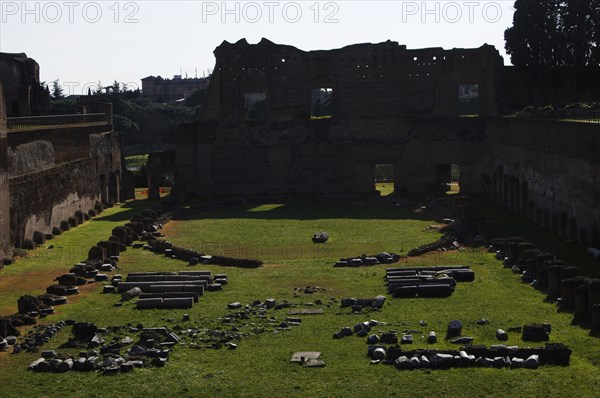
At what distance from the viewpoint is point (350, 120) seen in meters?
46.1

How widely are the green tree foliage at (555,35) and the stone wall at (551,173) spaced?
6142mm

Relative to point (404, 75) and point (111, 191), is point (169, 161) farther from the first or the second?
point (404, 75)

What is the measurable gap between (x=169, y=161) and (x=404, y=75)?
435 inches

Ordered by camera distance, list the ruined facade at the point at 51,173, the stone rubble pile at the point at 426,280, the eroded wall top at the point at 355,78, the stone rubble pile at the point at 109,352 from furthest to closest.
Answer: the eroded wall top at the point at 355,78, the ruined facade at the point at 51,173, the stone rubble pile at the point at 426,280, the stone rubble pile at the point at 109,352

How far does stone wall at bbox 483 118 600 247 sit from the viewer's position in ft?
94.3

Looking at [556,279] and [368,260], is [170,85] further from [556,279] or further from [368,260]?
[556,279]

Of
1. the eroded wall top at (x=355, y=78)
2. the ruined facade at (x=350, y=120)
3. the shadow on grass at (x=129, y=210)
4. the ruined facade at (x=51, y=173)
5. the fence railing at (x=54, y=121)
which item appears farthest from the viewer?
the eroded wall top at (x=355, y=78)

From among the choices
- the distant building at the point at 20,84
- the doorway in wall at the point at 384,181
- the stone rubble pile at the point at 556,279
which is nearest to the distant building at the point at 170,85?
the doorway in wall at the point at 384,181

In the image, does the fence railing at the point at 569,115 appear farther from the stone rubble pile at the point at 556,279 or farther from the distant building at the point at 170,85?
the distant building at the point at 170,85

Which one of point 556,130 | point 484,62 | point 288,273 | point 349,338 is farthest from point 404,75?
point 349,338

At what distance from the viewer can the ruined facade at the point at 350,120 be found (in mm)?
45031

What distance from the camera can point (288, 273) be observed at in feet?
86.1

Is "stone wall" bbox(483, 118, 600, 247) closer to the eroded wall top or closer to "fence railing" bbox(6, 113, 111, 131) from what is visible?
the eroded wall top

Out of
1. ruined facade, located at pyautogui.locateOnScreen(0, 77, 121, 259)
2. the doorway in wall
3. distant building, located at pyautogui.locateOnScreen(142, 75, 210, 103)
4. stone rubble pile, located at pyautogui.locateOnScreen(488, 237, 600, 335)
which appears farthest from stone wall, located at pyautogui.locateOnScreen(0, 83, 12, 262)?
distant building, located at pyautogui.locateOnScreen(142, 75, 210, 103)
